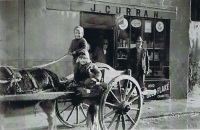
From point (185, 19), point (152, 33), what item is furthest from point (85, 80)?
point (185, 19)

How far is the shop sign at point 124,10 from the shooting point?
17.6 ft

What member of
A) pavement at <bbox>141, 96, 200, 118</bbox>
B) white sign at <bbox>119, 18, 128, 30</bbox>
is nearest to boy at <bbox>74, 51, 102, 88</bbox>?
pavement at <bbox>141, 96, 200, 118</bbox>

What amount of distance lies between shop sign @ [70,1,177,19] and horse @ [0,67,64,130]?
2.06 m

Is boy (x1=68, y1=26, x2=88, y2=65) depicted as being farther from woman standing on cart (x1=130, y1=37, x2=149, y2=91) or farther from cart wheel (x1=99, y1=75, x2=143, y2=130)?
woman standing on cart (x1=130, y1=37, x2=149, y2=91)

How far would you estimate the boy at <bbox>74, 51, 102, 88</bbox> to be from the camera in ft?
11.3

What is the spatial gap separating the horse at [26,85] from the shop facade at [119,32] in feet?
5.28

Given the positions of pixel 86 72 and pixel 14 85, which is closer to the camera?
pixel 14 85

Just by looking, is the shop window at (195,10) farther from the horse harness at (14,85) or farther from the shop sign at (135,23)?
the horse harness at (14,85)

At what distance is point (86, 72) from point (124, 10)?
267 cm

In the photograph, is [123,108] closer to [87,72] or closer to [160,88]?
[87,72]

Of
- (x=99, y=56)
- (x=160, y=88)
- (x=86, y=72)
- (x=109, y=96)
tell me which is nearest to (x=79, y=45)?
(x=86, y=72)

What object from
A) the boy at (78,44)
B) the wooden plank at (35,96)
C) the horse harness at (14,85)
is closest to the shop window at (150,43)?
the boy at (78,44)

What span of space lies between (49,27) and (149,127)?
2450 mm

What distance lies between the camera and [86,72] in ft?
11.6
